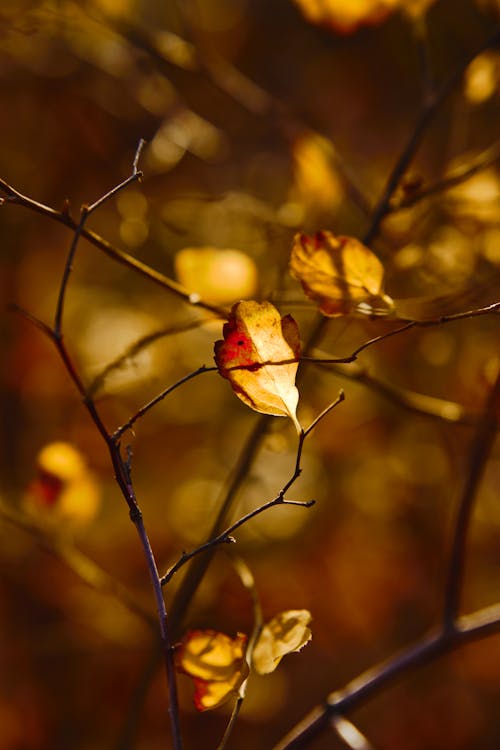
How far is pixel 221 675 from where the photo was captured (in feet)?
1.61

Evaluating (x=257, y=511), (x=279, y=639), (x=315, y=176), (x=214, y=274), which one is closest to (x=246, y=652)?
(x=279, y=639)

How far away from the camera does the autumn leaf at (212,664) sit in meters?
0.48

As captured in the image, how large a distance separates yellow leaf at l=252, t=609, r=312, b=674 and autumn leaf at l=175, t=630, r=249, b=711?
0.02 m

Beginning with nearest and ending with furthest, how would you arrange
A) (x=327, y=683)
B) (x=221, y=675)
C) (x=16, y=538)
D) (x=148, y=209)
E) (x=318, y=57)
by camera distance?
(x=221, y=675), (x=148, y=209), (x=16, y=538), (x=327, y=683), (x=318, y=57)

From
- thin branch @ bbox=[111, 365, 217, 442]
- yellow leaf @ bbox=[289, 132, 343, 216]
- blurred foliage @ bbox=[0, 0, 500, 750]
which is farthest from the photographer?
blurred foliage @ bbox=[0, 0, 500, 750]

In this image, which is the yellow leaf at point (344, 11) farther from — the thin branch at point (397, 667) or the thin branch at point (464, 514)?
the thin branch at point (397, 667)

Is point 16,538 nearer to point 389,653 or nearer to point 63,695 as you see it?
point 63,695

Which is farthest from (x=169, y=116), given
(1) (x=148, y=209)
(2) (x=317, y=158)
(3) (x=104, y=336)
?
(3) (x=104, y=336)

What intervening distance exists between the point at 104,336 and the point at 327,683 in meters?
0.97

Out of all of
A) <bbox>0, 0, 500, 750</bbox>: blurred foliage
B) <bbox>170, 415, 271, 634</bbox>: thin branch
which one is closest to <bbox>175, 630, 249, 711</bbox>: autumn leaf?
A: <bbox>170, 415, 271, 634</bbox>: thin branch

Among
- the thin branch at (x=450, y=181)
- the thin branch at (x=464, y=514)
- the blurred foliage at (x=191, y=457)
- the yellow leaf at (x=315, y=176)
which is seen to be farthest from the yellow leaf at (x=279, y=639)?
the blurred foliage at (x=191, y=457)

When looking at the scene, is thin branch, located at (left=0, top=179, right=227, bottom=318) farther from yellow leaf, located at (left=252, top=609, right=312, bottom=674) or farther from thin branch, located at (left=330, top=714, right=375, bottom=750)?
thin branch, located at (left=330, top=714, right=375, bottom=750)

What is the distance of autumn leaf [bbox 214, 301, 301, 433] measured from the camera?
462 mm

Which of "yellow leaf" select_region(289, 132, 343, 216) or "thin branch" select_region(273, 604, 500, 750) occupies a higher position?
"yellow leaf" select_region(289, 132, 343, 216)
